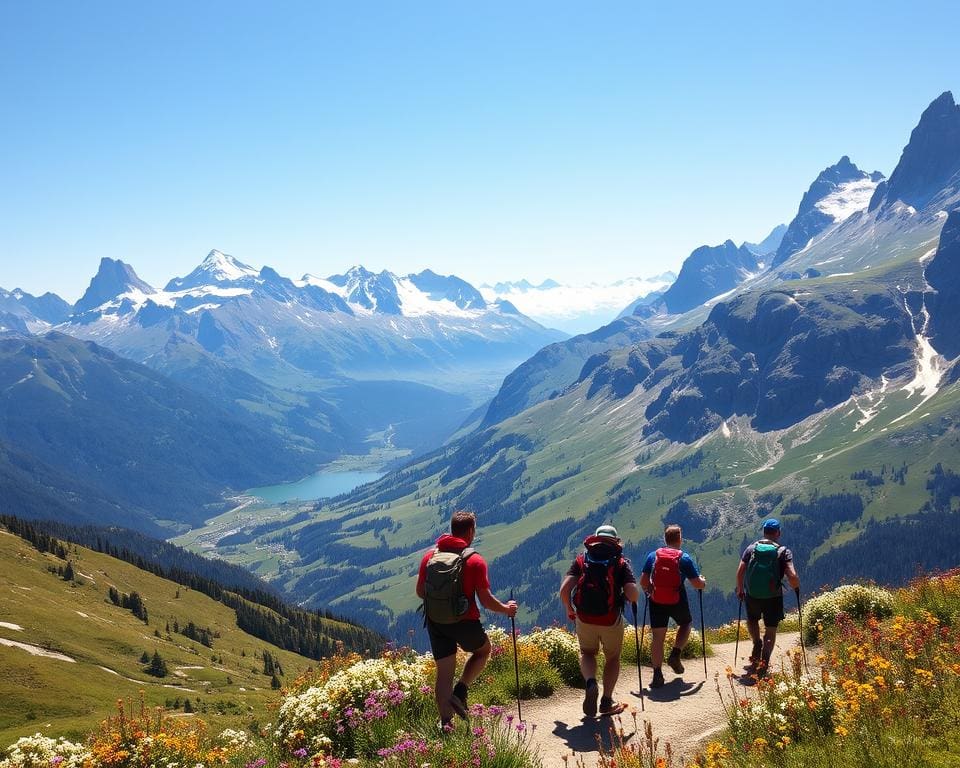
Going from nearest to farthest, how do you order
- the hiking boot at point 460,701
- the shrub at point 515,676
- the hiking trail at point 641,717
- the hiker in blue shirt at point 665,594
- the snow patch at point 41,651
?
1. the hiking boot at point 460,701
2. the hiking trail at point 641,717
3. the shrub at point 515,676
4. the hiker in blue shirt at point 665,594
5. the snow patch at point 41,651

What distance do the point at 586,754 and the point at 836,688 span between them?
4900 millimetres

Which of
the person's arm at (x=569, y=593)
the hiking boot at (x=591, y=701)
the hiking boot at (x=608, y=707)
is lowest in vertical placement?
the hiking boot at (x=608, y=707)

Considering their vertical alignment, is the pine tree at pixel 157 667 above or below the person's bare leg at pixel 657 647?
below

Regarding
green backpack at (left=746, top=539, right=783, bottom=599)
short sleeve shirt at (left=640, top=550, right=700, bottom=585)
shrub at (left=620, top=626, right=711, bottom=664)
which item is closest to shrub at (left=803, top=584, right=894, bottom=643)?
shrub at (left=620, top=626, right=711, bottom=664)

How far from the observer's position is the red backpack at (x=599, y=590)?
14.2m

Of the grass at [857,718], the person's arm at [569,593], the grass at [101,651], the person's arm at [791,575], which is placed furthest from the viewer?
the grass at [101,651]

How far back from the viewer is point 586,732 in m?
13.9

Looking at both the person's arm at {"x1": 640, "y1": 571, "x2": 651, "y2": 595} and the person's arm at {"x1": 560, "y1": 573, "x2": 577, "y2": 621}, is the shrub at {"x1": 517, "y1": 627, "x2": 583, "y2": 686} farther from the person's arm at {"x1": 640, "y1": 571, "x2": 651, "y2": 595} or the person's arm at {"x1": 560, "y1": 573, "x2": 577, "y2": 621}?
the person's arm at {"x1": 560, "y1": 573, "x2": 577, "y2": 621}

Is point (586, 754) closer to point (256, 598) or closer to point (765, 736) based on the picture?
point (765, 736)

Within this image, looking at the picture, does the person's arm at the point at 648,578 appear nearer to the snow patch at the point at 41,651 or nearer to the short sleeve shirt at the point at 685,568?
the short sleeve shirt at the point at 685,568

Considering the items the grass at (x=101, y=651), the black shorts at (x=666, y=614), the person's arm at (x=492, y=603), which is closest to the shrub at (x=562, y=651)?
the black shorts at (x=666, y=614)

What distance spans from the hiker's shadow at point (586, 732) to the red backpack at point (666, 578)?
3881 millimetres

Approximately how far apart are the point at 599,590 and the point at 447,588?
12.7 ft

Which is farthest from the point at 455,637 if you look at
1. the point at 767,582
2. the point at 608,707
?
the point at 767,582
